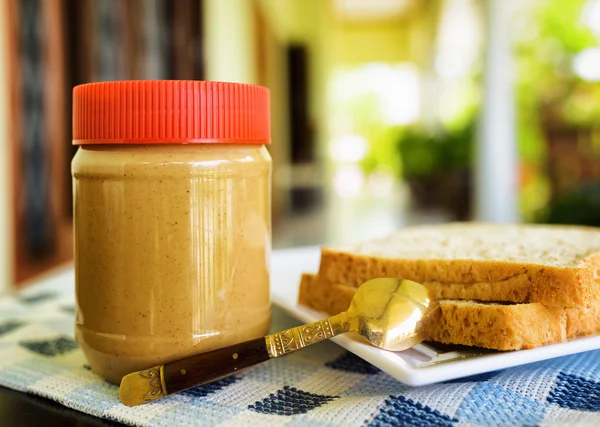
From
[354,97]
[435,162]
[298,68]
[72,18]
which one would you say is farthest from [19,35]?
[354,97]

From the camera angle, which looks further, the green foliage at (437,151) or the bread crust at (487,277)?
the green foliage at (437,151)

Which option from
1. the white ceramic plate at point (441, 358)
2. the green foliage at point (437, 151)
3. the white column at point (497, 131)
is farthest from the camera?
the green foliage at point (437, 151)

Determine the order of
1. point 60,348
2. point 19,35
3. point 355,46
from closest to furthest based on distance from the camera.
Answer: point 60,348
point 19,35
point 355,46

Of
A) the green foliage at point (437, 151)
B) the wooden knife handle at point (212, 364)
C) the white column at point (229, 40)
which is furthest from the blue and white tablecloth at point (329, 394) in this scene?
the green foliage at point (437, 151)

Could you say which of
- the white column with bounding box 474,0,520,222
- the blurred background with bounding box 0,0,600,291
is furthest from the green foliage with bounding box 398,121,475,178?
the white column with bounding box 474,0,520,222

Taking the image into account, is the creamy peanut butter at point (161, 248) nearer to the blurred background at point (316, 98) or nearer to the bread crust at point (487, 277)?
the bread crust at point (487, 277)

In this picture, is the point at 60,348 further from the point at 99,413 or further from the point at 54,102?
the point at 54,102
